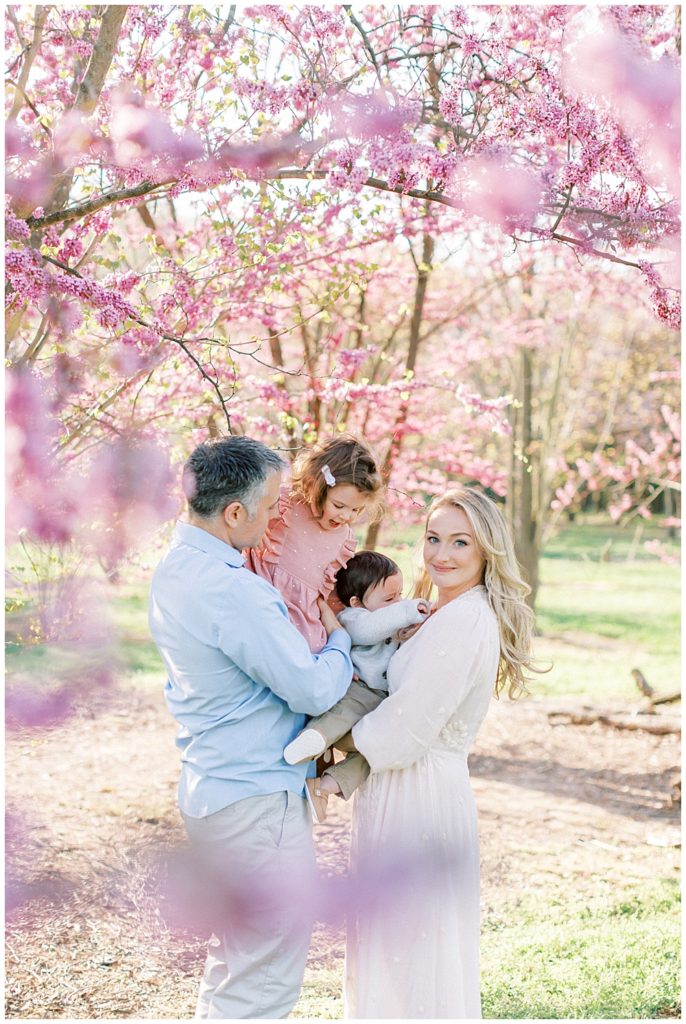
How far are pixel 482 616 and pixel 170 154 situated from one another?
1.66m

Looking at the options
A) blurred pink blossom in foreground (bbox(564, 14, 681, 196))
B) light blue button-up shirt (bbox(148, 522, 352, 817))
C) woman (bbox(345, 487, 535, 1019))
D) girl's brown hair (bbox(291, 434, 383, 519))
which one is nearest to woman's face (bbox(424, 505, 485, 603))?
woman (bbox(345, 487, 535, 1019))

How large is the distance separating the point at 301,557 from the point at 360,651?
0.97 feet

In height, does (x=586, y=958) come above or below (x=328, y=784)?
below

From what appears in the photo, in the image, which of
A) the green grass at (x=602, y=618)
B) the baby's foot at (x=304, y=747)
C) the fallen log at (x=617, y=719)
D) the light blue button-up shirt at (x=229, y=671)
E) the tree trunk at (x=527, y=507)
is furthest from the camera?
the tree trunk at (x=527, y=507)

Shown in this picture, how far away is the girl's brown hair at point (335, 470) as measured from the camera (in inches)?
104

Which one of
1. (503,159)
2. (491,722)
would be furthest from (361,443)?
(491,722)

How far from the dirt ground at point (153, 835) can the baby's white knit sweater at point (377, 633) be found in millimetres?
741

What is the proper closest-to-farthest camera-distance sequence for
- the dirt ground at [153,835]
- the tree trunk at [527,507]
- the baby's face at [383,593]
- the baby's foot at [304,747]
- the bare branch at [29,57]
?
the baby's foot at [304,747]
the baby's face at [383,593]
the bare branch at [29,57]
the dirt ground at [153,835]
the tree trunk at [527,507]

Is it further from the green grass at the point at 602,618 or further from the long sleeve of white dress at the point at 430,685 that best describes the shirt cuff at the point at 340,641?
the green grass at the point at 602,618

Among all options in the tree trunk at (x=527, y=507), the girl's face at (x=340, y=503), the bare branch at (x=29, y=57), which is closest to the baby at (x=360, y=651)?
the girl's face at (x=340, y=503)

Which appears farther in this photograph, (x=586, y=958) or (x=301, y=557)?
(x=586, y=958)

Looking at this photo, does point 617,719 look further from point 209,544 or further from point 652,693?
point 209,544

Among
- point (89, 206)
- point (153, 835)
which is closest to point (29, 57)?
point (89, 206)

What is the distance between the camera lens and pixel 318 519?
2.70 metres
